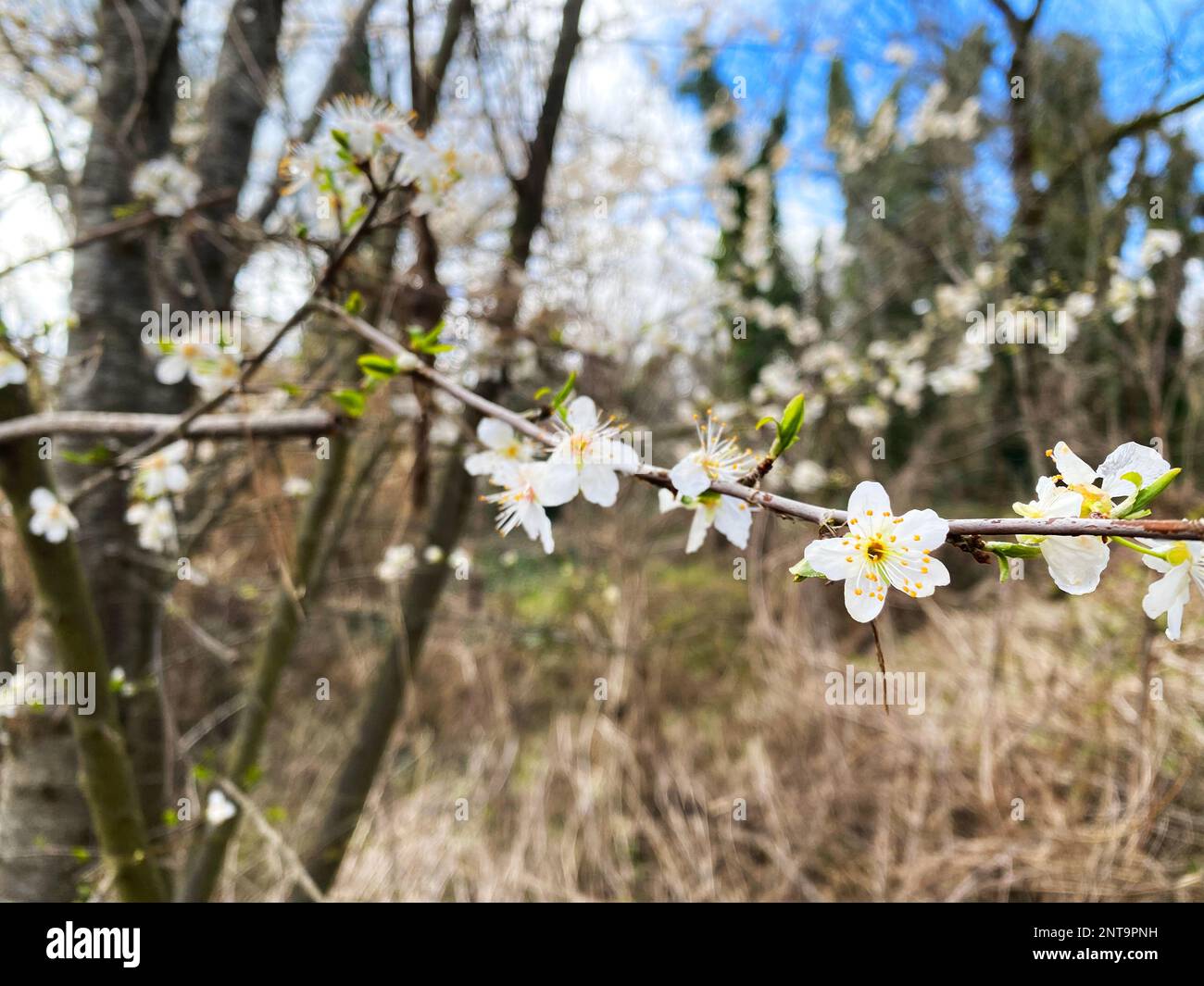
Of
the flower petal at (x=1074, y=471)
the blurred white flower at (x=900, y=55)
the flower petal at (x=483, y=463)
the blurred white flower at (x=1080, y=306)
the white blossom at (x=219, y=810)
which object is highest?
the blurred white flower at (x=900, y=55)

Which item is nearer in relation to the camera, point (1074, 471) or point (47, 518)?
point (1074, 471)

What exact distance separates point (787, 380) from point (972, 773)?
6.85ft

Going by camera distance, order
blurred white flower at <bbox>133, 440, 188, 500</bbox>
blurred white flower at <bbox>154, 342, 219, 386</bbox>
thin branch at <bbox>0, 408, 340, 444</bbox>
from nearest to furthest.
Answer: thin branch at <bbox>0, 408, 340, 444</bbox>, blurred white flower at <bbox>154, 342, 219, 386</bbox>, blurred white flower at <bbox>133, 440, 188, 500</bbox>

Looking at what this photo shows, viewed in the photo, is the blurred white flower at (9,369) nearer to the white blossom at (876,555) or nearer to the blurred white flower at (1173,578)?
the white blossom at (876,555)

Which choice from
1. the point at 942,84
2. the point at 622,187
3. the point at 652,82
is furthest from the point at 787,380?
the point at 942,84

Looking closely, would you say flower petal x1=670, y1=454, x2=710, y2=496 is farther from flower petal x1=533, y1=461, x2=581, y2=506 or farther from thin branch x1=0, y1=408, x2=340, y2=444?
thin branch x1=0, y1=408, x2=340, y2=444

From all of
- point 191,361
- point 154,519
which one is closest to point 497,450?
point 191,361

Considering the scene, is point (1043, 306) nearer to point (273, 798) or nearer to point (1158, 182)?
point (1158, 182)

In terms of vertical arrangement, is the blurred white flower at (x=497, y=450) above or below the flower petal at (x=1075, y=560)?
above

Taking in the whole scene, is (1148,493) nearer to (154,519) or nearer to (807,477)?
(154,519)

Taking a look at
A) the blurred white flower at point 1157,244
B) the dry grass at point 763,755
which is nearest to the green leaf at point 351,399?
the dry grass at point 763,755

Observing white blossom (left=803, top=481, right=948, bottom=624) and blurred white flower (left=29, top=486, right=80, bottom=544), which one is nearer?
white blossom (left=803, top=481, right=948, bottom=624)

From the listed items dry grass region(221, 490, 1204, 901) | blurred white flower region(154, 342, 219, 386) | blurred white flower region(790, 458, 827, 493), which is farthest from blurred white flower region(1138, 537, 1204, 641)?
blurred white flower region(790, 458, 827, 493)

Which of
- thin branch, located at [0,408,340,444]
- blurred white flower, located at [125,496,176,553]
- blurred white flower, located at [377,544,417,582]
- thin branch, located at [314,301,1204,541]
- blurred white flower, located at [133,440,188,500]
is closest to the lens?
thin branch, located at [314,301,1204,541]
